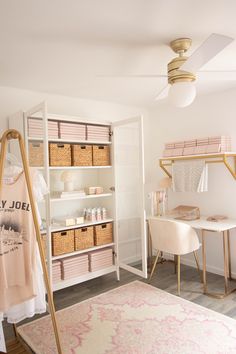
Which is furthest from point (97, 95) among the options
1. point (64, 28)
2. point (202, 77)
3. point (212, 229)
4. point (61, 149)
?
point (212, 229)

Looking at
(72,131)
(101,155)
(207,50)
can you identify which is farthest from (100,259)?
(207,50)

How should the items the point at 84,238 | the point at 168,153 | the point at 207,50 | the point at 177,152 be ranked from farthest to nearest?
the point at 168,153, the point at 177,152, the point at 84,238, the point at 207,50

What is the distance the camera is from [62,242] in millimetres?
2930

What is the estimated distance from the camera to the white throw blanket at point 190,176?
3.24 m

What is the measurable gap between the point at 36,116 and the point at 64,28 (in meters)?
1.10

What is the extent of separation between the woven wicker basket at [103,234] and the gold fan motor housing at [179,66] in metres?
1.95

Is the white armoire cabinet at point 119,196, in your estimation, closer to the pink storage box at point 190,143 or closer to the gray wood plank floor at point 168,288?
the gray wood plank floor at point 168,288

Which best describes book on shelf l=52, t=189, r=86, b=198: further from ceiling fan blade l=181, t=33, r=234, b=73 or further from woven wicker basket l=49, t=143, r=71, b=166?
ceiling fan blade l=181, t=33, r=234, b=73

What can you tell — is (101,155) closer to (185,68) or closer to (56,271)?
(56,271)

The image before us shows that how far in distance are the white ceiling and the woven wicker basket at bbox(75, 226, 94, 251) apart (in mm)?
1617

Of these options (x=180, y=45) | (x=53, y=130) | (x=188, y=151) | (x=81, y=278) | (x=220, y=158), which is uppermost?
(x=180, y=45)

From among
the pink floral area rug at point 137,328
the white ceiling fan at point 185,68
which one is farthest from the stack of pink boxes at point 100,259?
the white ceiling fan at point 185,68

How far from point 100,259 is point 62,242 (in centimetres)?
58

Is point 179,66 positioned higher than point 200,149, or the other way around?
point 179,66
